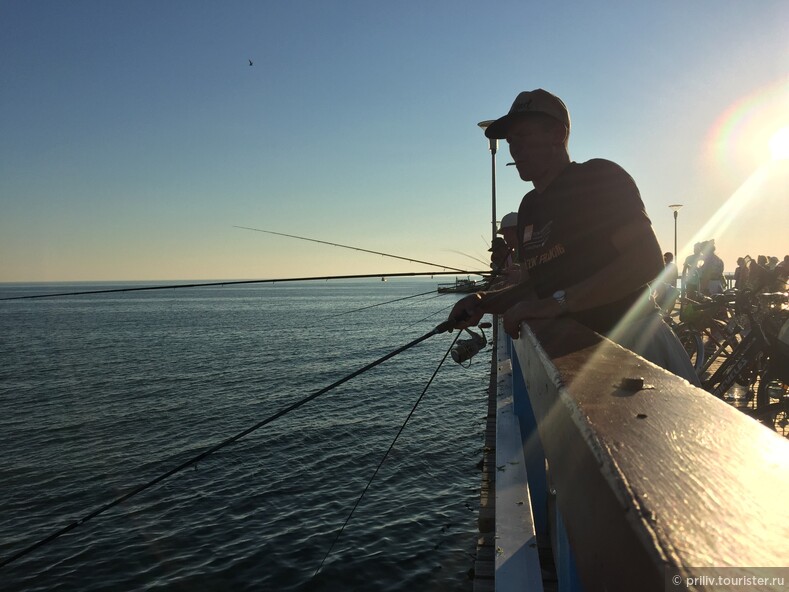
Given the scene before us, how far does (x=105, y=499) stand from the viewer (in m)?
14.6

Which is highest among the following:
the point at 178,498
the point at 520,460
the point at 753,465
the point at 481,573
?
the point at 753,465

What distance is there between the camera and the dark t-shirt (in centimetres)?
260

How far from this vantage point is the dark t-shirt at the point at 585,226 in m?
2.60

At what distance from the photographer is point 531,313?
7.77 feet

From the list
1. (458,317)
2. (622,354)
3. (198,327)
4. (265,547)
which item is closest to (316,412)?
(265,547)

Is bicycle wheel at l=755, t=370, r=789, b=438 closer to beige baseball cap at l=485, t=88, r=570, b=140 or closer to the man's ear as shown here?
the man's ear

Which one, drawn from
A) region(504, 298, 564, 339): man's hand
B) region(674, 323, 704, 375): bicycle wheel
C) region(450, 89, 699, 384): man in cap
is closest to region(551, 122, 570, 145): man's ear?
region(450, 89, 699, 384): man in cap

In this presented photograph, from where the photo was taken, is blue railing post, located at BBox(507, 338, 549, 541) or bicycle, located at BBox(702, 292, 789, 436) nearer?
blue railing post, located at BBox(507, 338, 549, 541)

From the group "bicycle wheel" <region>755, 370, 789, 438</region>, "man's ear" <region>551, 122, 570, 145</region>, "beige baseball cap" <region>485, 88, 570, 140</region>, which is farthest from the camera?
"bicycle wheel" <region>755, 370, 789, 438</region>

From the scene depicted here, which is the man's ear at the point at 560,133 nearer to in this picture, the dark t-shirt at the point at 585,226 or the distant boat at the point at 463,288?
the dark t-shirt at the point at 585,226

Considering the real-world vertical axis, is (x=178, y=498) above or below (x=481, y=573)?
below

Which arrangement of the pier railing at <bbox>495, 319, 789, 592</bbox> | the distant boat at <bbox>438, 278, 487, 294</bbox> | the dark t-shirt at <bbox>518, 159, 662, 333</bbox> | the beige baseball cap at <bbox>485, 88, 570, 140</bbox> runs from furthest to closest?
the distant boat at <bbox>438, 278, 487, 294</bbox>, the beige baseball cap at <bbox>485, 88, 570, 140</bbox>, the dark t-shirt at <bbox>518, 159, 662, 333</bbox>, the pier railing at <bbox>495, 319, 789, 592</bbox>

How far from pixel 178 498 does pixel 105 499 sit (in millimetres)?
1839

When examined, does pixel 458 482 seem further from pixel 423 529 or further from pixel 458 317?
pixel 458 317
